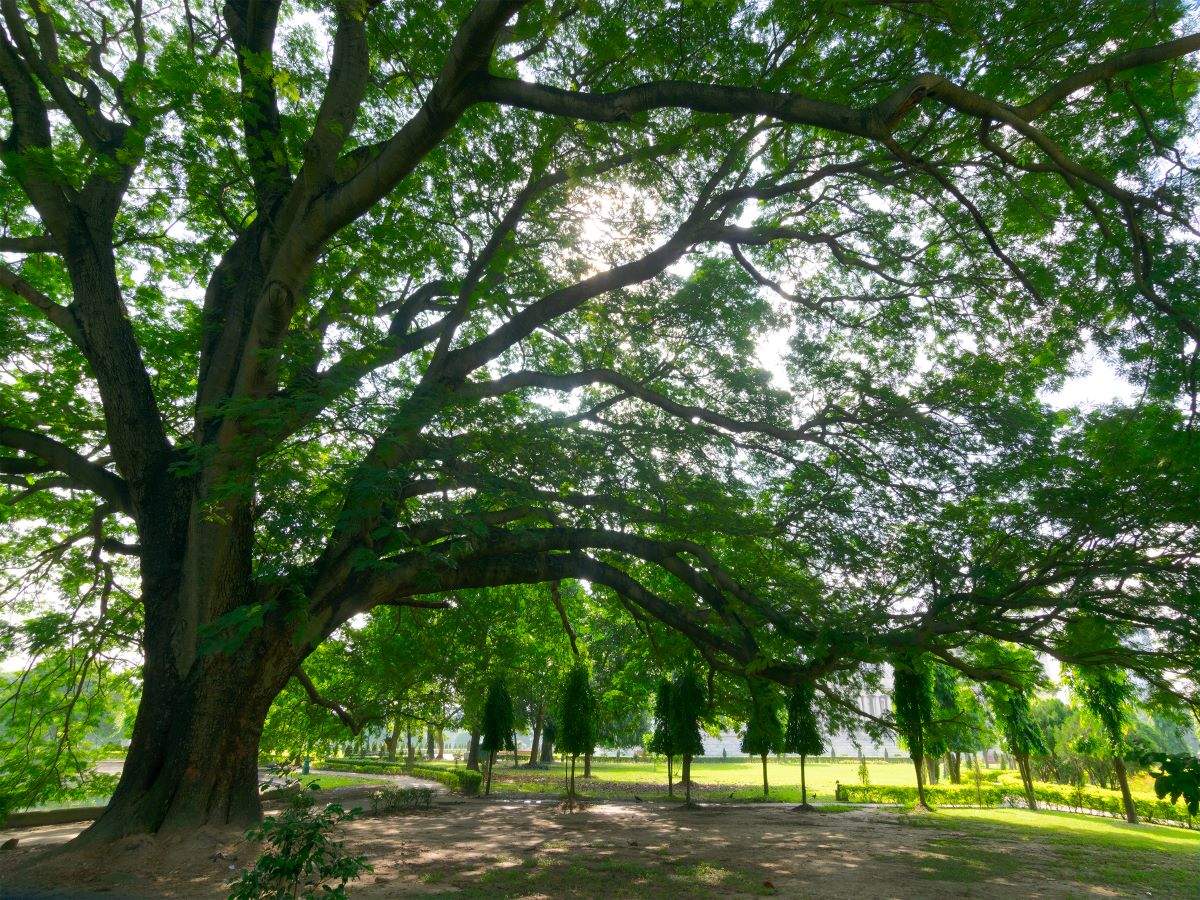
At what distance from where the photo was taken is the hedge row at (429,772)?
21.6 m

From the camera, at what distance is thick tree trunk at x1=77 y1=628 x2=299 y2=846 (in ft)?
23.2

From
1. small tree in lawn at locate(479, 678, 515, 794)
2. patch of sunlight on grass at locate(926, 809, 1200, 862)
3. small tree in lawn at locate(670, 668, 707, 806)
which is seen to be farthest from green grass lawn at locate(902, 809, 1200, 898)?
small tree in lawn at locate(479, 678, 515, 794)

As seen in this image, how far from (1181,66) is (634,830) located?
43.8ft

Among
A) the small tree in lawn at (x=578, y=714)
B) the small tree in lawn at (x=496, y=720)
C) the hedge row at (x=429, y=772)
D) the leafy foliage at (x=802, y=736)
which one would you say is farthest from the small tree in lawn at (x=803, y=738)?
the hedge row at (x=429, y=772)

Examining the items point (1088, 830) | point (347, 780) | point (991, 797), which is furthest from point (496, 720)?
point (991, 797)

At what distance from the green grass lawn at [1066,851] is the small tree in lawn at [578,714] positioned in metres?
8.29

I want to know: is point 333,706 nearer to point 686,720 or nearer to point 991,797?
point 686,720

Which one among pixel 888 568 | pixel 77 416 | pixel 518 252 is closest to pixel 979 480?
pixel 888 568

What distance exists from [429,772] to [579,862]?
2196 cm

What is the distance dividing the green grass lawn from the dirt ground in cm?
11

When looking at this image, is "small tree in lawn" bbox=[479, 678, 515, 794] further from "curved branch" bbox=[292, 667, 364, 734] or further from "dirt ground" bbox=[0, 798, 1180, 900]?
"curved branch" bbox=[292, 667, 364, 734]

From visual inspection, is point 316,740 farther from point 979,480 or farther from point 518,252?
point 979,480

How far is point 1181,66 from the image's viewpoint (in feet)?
21.8

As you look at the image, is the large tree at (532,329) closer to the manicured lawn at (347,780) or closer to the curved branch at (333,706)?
the curved branch at (333,706)
